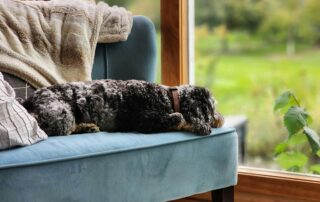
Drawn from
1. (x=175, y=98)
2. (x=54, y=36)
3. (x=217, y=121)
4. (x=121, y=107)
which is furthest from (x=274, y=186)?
(x=54, y=36)

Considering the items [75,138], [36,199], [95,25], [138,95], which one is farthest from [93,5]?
[36,199]

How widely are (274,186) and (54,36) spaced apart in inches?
42.0

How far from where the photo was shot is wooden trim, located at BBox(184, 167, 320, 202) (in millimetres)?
2238

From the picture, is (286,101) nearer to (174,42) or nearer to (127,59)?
(174,42)

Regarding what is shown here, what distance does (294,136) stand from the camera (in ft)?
7.54

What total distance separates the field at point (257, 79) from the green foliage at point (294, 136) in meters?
0.07

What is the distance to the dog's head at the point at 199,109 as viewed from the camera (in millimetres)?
1796

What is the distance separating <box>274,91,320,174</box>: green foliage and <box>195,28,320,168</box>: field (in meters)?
0.07

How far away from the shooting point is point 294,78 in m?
2.38

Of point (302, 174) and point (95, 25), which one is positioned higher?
point (95, 25)

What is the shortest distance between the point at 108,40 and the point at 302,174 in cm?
96

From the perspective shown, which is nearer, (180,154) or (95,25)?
(180,154)

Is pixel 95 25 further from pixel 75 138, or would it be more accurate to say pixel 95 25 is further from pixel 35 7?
pixel 75 138

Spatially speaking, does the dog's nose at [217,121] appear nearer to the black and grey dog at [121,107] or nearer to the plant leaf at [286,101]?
the black and grey dog at [121,107]
